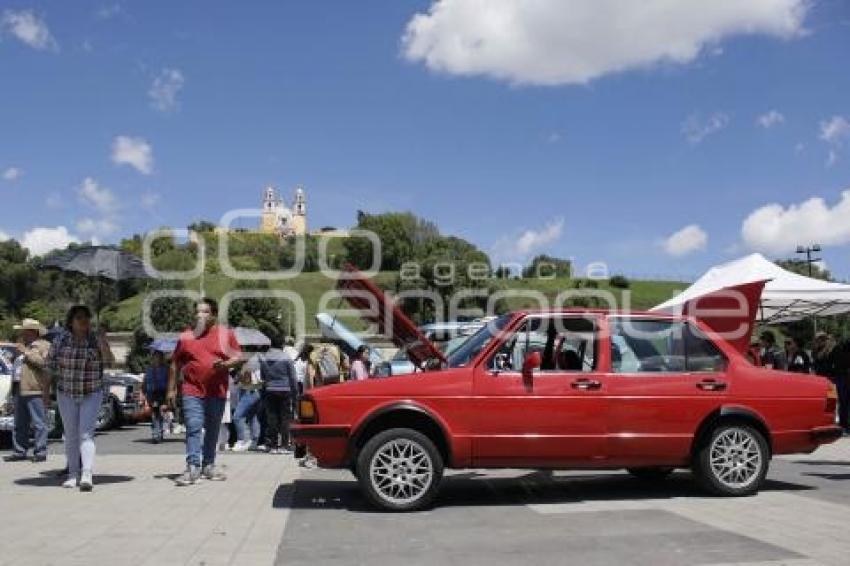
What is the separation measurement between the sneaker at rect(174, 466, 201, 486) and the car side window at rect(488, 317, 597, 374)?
11.9 ft

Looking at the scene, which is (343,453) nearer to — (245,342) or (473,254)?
(245,342)

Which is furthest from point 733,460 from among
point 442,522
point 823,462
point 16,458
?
point 16,458

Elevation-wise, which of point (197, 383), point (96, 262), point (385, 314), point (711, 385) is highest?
point (96, 262)

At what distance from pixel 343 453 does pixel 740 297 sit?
7.42 meters

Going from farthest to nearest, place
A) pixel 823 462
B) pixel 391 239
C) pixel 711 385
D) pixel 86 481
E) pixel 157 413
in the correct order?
pixel 391 239, pixel 157 413, pixel 823 462, pixel 86 481, pixel 711 385

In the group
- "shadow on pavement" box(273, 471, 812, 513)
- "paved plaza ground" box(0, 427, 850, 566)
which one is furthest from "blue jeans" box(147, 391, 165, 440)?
"shadow on pavement" box(273, 471, 812, 513)

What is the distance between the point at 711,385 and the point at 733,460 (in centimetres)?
74

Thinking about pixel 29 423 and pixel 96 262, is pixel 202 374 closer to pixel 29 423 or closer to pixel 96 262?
pixel 29 423

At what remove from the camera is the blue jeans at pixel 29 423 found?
12.1 m

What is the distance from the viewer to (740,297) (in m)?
13.2

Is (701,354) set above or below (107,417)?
above

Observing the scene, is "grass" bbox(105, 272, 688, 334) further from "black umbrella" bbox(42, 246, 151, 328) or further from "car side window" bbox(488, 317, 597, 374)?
"car side window" bbox(488, 317, 597, 374)

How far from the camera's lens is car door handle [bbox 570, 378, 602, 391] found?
8.33 metres

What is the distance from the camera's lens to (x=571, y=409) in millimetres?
8273
